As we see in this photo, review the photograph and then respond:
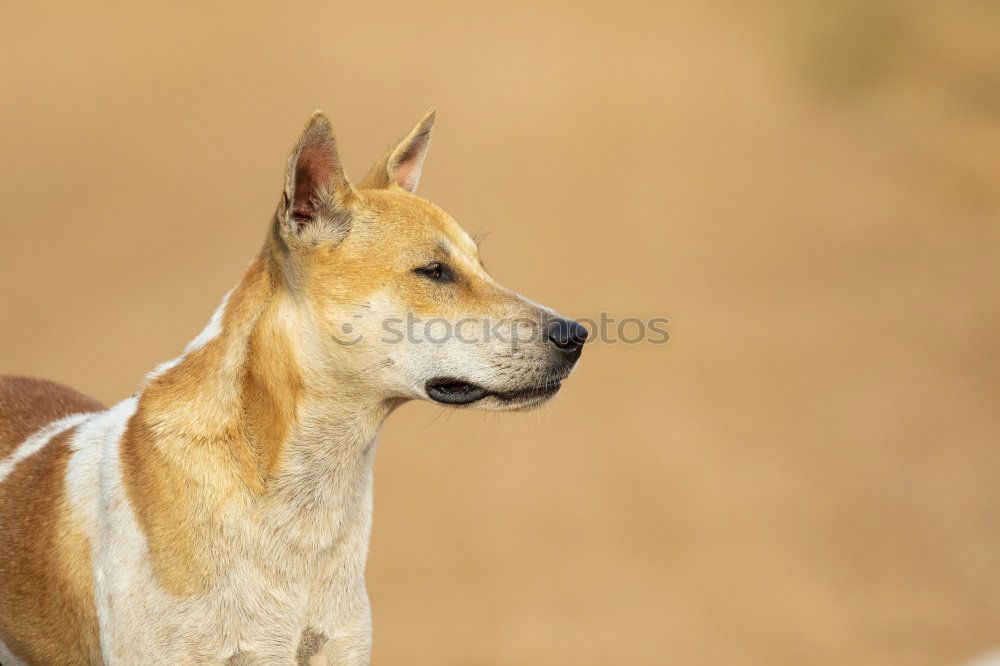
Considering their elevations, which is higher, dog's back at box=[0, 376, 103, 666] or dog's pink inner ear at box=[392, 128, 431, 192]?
dog's pink inner ear at box=[392, 128, 431, 192]

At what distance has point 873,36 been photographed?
22.5m

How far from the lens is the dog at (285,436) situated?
4250 millimetres

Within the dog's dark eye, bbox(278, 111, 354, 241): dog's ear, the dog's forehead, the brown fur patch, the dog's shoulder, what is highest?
bbox(278, 111, 354, 241): dog's ear

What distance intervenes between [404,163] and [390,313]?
51.2 inches

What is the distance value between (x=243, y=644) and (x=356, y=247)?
1.53 m

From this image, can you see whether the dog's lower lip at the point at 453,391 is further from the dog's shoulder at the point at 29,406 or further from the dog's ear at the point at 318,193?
the dog's shoulder at the point at 29,406

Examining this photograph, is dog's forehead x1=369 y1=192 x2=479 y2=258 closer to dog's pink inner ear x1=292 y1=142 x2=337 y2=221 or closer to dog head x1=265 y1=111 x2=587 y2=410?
dog head x1=265 y1=111 x2=587 y2=410

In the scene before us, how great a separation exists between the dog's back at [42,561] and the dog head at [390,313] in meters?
1.23

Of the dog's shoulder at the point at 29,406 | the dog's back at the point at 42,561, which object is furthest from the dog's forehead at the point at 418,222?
the dog's shoulder at the point at 29,406

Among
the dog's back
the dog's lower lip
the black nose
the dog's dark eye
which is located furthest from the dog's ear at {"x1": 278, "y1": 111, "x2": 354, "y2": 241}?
the dog's back

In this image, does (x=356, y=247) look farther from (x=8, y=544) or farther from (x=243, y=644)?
(x=8, y=544)

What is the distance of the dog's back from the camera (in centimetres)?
454

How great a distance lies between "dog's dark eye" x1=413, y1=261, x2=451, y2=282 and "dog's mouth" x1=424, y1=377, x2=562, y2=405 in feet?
1.38

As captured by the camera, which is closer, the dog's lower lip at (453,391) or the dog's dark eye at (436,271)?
the dog's lower lip at (453,391)
